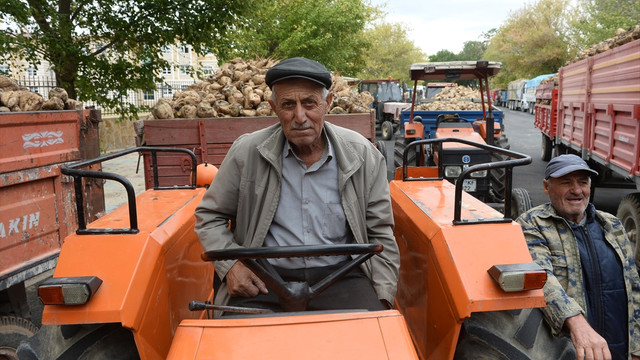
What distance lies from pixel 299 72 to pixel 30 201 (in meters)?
2.30

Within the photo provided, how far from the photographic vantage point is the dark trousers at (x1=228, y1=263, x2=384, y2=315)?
226cm

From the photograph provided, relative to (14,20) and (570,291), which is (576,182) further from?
(14,20)

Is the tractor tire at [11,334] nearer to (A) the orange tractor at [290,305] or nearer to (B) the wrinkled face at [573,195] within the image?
(A) the orange tractor at [290,305]

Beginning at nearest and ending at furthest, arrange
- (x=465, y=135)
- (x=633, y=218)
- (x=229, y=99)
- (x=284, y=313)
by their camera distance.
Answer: (x=284, y=313), (x=633, y=218), (x=229, y=99), (x=465, y=135)

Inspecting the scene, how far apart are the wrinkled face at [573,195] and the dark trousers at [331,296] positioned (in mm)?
1060

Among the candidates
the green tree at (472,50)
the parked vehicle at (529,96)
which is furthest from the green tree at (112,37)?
the green tree at (472,50)

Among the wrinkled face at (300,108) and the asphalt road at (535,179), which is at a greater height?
the wrinkled face at (300,108)

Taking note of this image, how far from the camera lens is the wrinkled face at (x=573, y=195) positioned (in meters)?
2.50

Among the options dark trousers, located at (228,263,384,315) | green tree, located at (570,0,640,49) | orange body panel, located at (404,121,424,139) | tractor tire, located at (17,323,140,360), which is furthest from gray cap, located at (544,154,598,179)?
green tree, located at (570,0,640,49)

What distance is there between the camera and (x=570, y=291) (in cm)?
238

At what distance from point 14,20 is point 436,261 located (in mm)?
6153

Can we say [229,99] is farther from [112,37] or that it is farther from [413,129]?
[413,129]

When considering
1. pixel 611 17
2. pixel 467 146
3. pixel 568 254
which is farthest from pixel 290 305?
pixel 611 17

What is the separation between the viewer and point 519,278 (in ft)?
6.06
